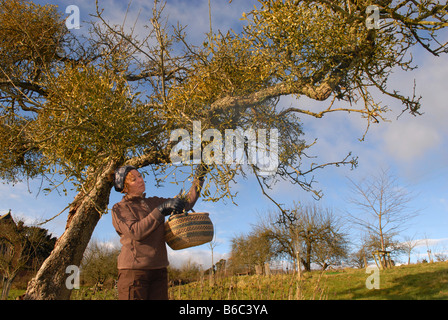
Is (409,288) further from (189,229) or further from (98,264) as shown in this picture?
(98,264)

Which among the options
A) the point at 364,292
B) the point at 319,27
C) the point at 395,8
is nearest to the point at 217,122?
the point at 319,27

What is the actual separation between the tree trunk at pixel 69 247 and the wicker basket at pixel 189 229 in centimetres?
201

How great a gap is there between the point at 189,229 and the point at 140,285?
69 cm

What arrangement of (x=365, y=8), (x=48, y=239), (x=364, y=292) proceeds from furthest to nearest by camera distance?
(x=48, y=239) < (x=364, y=292) < (x=365, y=8)

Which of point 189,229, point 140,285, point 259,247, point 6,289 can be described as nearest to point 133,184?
point 189,229

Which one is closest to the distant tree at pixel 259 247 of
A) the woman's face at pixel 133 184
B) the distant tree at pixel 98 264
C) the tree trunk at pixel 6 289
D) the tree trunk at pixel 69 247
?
the distant tree at pixel 98 264

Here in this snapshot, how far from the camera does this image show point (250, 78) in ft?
14.6

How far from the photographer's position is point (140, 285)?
291cm

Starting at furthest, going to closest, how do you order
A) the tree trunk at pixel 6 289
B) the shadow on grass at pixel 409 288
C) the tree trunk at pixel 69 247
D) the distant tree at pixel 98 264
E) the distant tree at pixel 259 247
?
the distant tree at pixel 259 247, the distant tree at pixel 98 264, the shadow on grass at pixel 409 288, the tree trunk at pixel 6 289, the tree trunk at pixel 69 247

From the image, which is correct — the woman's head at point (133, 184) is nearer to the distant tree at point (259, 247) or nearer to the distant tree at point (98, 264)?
the distant tree at point (98, 264)

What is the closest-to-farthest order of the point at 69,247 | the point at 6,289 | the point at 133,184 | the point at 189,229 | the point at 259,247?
the point at 189,229
the point at 133,184
the point at 69,247
the point at 6,289
the point at 259,247

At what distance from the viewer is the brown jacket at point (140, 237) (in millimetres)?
2943
